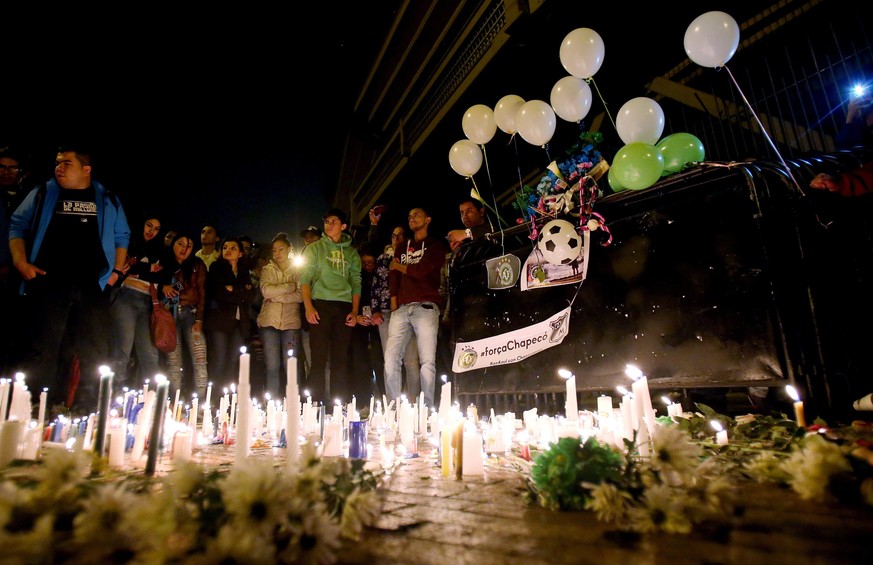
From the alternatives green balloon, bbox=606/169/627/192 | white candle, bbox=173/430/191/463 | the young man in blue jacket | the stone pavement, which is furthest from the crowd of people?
the stone pavement

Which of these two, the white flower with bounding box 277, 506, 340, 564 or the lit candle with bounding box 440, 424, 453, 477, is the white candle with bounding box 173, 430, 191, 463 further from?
the white flower with bounding box 277, 506, 340, 564

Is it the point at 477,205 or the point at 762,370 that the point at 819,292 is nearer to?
the point at 762,370

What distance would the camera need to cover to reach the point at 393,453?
10.2 feet

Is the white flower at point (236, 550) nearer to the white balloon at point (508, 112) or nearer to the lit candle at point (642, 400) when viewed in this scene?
the lit candle at point (642, 400)

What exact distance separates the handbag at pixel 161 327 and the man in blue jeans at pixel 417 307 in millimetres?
2923

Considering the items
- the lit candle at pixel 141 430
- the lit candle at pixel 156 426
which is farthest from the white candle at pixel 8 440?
the lit candle at pixel 141 430

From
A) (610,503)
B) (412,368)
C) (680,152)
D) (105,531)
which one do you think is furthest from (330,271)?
(610,503)

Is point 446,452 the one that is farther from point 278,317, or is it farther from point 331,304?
point 278,317

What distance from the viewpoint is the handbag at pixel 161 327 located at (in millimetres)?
5656

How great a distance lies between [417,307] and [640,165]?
3167 mm

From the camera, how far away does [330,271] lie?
6.35 metres

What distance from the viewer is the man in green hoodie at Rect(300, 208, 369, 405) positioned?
19.8ft

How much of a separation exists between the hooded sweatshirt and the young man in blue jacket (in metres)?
2.36

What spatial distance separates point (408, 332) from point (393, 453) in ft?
9.44
